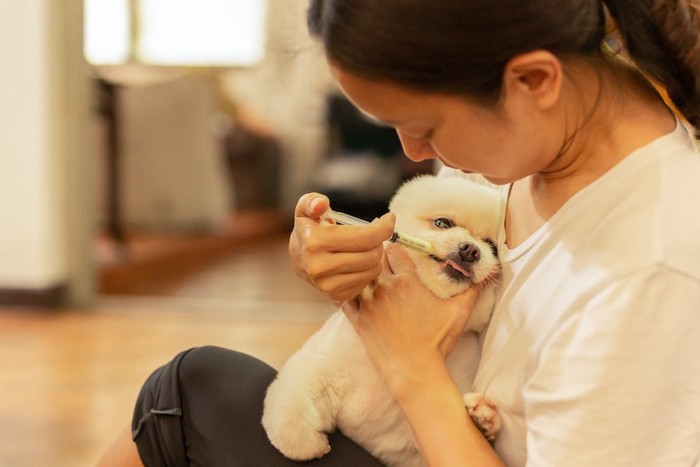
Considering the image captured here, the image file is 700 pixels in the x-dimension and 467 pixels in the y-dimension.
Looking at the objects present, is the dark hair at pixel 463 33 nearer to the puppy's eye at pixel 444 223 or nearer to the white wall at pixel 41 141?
the puppy's eye at pixel 444 223

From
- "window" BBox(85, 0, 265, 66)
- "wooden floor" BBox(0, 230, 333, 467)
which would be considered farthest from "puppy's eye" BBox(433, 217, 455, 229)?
"window" BBox(85, 0, 265, 66)

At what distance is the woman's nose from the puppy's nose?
135mm

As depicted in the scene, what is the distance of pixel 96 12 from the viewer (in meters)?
5.22

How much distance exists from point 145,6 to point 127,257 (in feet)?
8.36

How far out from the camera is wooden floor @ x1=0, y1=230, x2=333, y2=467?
6.23ft

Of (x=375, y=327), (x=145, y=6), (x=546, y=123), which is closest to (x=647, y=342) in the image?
(x=546, y=123)

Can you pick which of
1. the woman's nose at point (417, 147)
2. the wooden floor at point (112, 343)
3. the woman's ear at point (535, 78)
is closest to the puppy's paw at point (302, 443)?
the woman's nose at point (417, 147)

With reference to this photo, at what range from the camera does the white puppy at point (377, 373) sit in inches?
38.3

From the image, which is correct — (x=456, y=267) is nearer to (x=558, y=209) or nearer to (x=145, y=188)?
(x=558, y=209)

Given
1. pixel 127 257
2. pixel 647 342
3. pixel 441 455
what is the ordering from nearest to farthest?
pixel 647 342, pixel 441 455, pixel 127 257

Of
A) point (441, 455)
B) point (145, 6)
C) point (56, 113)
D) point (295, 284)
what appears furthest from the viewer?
point (145, 6)

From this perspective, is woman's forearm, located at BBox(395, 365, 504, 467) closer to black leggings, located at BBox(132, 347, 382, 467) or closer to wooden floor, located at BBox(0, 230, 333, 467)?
black leggings, located at BBox(132, 347, 382, 467)

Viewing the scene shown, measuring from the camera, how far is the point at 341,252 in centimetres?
87

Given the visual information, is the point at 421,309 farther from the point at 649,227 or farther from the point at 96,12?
the point at 96,12
